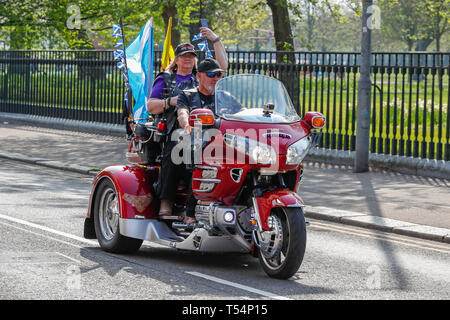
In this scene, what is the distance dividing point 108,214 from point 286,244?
2101 mm

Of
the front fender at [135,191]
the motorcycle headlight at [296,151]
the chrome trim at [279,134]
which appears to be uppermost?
the chrome trim at [279,134]

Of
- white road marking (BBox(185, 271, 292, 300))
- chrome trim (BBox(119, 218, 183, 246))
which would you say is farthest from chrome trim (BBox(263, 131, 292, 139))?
chrome trim (BBox(119, 218, 183, 246))

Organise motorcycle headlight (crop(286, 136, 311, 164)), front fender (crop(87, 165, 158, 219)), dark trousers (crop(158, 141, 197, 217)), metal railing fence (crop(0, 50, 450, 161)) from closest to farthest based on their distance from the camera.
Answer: motorcycle headlight (crop(286, 136, 311, 164)), dark trousers (crop(158, 141, 197, 217)), front fender (crop(87, 165, 158, 219)), metal railing fence (crop(0, 50, 450, 161))

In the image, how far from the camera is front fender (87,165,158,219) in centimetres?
801

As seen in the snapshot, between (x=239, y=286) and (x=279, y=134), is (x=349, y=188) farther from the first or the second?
(x=239, y=286)

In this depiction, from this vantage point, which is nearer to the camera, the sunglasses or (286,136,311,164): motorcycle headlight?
(286,136,311,164): motorcycle headlight

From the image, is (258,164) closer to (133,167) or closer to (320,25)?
(133,167)

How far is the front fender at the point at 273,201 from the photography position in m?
6.84

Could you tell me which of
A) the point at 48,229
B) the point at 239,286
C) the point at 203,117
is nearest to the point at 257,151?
the point at 203,117

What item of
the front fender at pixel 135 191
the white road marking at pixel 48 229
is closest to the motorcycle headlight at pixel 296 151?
the front fender at pixel 135 191

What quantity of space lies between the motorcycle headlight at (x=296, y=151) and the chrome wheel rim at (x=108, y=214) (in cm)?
186

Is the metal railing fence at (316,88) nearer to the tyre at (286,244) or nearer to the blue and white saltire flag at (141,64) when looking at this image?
the blue and white saltire flag at (141,64)

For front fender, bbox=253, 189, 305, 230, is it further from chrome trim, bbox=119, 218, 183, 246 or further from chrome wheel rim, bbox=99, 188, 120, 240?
chrome wheel rim, bbox=99, 188, 120, 240

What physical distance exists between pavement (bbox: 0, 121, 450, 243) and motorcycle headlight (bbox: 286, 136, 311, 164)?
261cm
